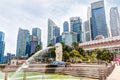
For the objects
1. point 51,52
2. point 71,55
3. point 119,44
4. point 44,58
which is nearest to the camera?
point 71,55

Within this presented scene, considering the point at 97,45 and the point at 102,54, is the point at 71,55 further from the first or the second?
the point at 97,45

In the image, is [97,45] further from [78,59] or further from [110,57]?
[78,59]

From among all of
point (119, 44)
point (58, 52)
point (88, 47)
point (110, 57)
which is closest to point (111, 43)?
point (119, 44)

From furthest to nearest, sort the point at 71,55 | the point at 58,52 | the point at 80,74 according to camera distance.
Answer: the point at 71,55 < the point at 58,52 < the point at 80,74

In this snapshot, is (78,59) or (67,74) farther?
(78,59)

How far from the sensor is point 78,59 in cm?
7212

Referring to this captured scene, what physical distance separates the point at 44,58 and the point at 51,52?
1925 centimetres

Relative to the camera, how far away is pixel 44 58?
98.2 metres

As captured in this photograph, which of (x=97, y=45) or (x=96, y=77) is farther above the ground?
(x=97, y=45)

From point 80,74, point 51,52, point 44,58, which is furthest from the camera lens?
point 44,58

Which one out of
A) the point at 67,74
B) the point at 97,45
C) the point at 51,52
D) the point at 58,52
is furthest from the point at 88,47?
the point at 67,74

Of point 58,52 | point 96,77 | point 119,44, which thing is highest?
point 119,44

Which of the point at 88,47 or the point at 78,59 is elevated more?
the point at 88,47

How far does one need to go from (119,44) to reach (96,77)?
98.4m
